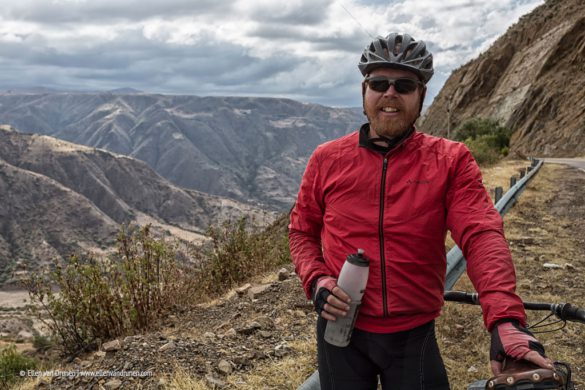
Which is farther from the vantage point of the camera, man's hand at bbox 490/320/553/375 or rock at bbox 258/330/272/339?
rock at bbox 258/330/272/339

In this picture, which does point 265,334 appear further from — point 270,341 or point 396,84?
point 396,84

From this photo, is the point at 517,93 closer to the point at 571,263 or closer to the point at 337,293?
the point at 571,263

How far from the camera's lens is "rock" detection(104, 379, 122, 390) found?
4219mm

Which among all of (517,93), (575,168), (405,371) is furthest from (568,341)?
(517,93)

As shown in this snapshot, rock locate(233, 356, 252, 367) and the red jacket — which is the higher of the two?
the red jacket

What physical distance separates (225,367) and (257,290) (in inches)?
92.2

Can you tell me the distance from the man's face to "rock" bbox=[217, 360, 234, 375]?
8.72 feet

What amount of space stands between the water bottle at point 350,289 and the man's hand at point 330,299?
3 centimetres

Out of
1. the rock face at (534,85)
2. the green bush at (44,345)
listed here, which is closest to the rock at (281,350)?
the green bush at (44,345)

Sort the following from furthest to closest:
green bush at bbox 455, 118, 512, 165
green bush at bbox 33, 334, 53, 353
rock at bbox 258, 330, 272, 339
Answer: green bush at bbox 455, 118, 512, 165, green bush at bbox 33, 334, 53, 353, rock at bbox 258, 330, 272, 339

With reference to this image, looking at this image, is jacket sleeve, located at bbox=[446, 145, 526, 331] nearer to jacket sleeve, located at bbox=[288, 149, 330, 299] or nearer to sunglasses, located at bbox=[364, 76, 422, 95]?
sunglasses, located at bbox=[364, 76, 422, 95]

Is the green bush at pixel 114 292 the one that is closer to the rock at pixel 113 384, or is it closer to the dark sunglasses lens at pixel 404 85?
the rock at pixel 113 384

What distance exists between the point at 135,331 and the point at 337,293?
4729 millimetres

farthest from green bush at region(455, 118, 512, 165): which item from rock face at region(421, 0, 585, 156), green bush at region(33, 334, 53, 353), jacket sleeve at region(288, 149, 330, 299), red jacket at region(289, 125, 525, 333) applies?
red jacket at region(289, 125, 525, 333)
